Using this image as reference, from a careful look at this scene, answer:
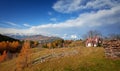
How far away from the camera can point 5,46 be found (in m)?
170

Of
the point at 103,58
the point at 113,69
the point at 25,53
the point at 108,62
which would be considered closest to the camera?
the point at 113,69


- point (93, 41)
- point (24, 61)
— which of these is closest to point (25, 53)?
point (24, 61)

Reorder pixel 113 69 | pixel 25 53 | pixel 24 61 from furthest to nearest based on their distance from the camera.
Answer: pixel 25 53 < pixel 24 61 < pixel 113 69

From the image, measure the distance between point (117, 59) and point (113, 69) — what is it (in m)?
3.82

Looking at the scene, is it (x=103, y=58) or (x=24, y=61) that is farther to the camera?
(x=24, y=61)

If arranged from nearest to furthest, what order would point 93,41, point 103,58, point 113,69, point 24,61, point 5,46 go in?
1. point 113,69
2. point 103,58
3. point 24,61
4. point 93,41
5. point 5,46

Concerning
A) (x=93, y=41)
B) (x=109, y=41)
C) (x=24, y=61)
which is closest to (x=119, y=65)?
(x=109, y=41)

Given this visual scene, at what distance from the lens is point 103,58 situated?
3056cm

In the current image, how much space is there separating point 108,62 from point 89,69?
13.2ft

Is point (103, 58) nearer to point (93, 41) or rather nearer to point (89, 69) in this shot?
point (89, 69)

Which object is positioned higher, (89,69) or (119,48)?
(119,48)

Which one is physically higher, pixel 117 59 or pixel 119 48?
pixel 119 48

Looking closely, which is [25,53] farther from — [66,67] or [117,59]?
[117,59]

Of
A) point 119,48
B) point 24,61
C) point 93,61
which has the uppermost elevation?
point 119,48
